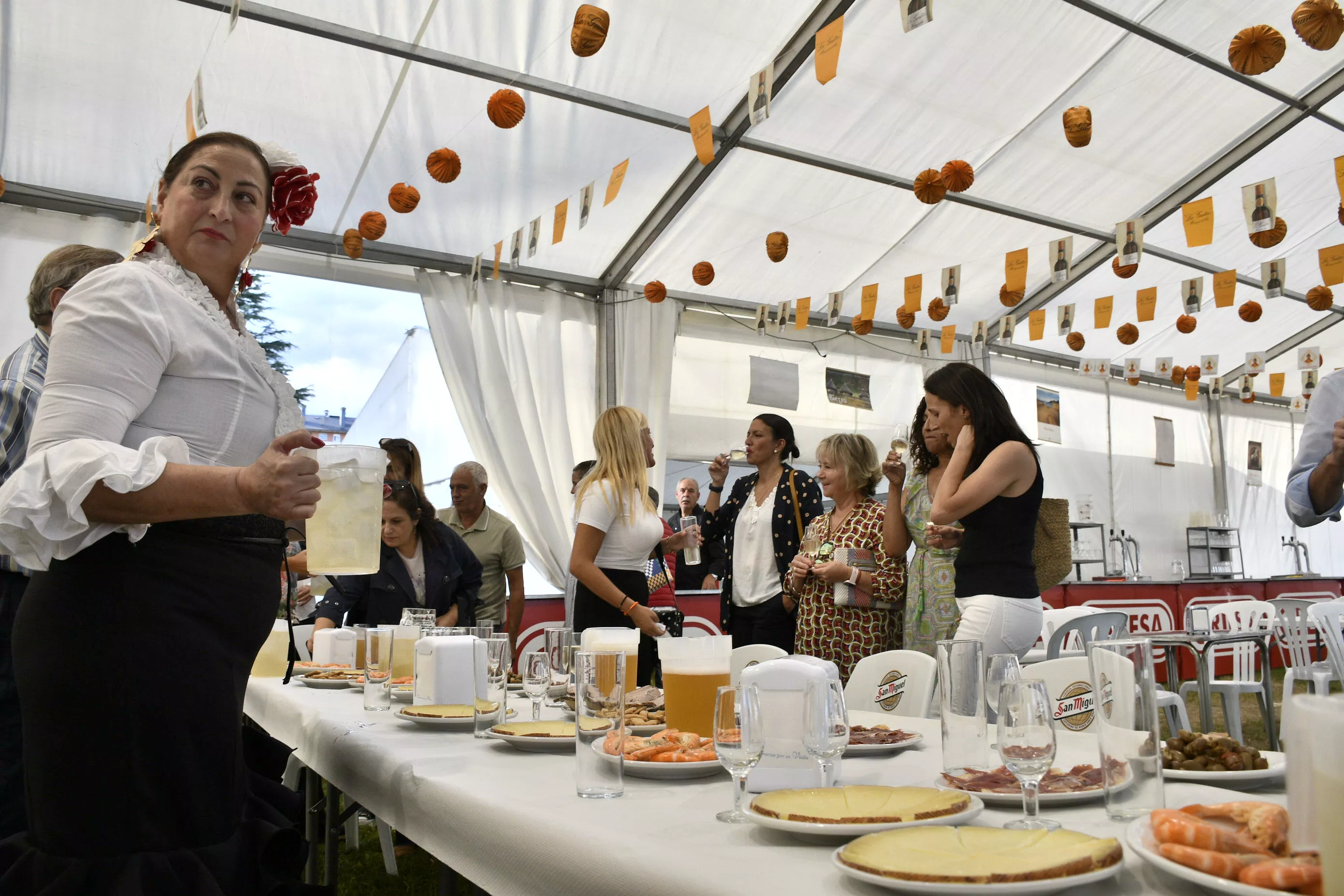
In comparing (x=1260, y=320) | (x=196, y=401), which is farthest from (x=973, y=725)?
(x=1260, y=320)

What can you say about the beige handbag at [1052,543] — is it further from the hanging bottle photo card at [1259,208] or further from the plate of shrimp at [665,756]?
the hanging bottle photo card at [1259,208]

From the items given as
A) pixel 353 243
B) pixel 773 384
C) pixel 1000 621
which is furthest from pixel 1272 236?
pixel 353 243

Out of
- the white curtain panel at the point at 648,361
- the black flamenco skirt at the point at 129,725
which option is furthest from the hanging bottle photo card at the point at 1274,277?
the black flamenco skirt at the point at 129,725

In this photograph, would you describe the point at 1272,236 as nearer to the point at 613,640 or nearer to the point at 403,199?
the point at 403,199

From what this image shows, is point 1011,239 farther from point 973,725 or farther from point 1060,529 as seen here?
point 973,725

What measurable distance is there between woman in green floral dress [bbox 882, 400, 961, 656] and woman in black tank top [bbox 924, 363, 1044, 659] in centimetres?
31

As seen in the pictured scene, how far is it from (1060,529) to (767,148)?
379 cm

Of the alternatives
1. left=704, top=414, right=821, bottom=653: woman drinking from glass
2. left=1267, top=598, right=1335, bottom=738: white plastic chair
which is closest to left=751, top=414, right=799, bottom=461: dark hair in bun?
left=704, top=414, right=821, bottom=653: woman drinking from glass

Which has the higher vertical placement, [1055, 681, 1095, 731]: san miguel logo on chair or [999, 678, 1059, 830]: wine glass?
[999, 678, 1059, 830]: wine glass

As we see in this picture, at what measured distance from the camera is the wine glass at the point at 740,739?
1.00 metres

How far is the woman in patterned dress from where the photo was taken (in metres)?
3.16

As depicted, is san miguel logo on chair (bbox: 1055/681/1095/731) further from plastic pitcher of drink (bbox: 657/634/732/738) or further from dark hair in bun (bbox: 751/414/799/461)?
dark hair in bun (bbox: 751/414/799/461)

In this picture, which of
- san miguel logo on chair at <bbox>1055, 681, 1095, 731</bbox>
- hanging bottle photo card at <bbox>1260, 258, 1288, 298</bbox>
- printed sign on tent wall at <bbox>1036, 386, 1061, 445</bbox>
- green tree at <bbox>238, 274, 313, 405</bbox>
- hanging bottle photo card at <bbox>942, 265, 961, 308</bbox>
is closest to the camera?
san miguel logo on chair at <bbox>1055, 681, 1095, 731</bbox>

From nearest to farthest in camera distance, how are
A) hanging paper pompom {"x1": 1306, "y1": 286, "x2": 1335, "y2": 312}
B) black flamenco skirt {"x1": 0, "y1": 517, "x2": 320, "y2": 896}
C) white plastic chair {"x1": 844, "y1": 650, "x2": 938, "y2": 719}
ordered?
black flamenco skirt {"x1": 0, "y1": 517, "x2": 320, "y2": 896}
white plastic chair {"x1": 844, "y1": 650, "x2": 938, "y2": 719}
hanging paper pompom {"x1": 1306, "y1": 286, "x2": 1335, "y2": 312}
